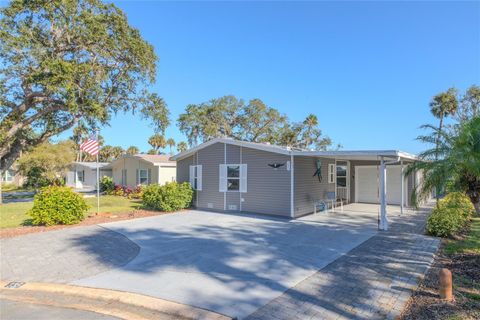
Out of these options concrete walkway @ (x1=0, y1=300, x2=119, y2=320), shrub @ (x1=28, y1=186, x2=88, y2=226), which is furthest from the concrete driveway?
shrub @ (x1=28, y1=186, x2=88, y2=226)

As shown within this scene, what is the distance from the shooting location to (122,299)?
174 inches

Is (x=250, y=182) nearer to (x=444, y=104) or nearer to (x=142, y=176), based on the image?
(x=142, y=176)

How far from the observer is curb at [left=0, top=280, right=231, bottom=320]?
390cm

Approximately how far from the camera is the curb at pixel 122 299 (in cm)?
390

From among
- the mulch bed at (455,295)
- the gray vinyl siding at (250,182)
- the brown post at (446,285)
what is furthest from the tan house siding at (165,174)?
the brown post at (446,285)

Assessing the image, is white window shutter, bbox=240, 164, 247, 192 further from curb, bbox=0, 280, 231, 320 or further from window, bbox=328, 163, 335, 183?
curb, bbox=0, 280, 231, 320

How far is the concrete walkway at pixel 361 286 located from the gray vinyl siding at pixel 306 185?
4.61 metres

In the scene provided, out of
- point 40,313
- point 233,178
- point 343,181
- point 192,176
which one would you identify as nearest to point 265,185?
point 233,178

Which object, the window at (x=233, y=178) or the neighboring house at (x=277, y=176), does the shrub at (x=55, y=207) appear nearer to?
the neighboring house at (x=277, y=176)

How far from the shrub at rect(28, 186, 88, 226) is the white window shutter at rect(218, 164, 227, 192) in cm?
578

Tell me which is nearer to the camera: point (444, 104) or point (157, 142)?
point (444, 104)

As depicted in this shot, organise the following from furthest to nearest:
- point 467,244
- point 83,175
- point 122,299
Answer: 1. point 83,175
2. point 467,244
3. point 122,299

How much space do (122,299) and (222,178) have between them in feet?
30.3

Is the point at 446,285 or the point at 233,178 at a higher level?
the point at 233,178
